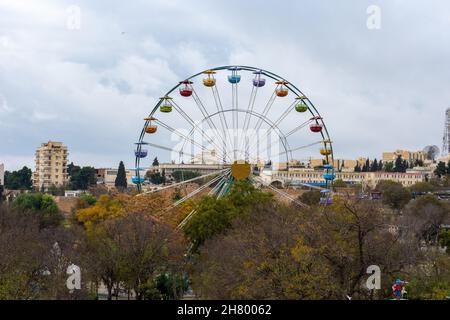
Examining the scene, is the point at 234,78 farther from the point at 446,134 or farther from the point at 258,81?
the point at 446,134

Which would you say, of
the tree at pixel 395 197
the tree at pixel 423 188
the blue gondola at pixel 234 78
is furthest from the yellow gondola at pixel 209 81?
the tree at pixel 423 188

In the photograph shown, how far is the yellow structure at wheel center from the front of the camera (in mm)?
44031

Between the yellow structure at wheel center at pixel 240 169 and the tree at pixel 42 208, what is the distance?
22.5m

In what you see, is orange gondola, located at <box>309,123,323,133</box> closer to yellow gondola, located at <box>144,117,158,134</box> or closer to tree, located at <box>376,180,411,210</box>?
yellow gondola, located at <box>144,117,158,134</box>

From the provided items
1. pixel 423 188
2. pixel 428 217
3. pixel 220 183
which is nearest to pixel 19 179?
pixel 423 188

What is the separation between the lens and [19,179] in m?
137

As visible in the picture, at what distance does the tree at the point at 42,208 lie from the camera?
66.1 meters

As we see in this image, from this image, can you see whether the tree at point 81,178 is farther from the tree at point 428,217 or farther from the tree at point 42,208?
the tree at point 428,217

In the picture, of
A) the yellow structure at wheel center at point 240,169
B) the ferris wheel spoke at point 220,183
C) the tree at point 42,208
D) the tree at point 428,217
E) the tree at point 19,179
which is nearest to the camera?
the yellow structure at wheel center at point 240,169

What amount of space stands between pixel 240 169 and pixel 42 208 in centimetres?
3635

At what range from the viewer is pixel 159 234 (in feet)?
129

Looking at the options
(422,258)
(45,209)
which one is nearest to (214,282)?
(422,258)

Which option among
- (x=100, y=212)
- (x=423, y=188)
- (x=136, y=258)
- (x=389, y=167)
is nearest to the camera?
(x=136, y=258)
